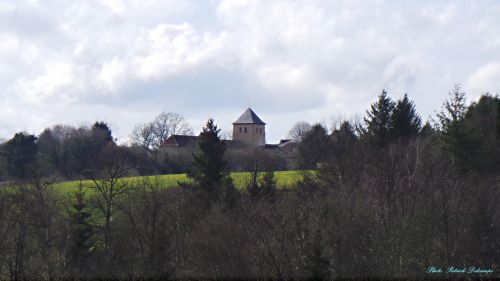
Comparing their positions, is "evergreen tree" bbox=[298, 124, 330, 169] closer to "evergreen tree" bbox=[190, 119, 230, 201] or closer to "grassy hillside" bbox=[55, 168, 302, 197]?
"grassy hillside" bbox=[55, 168, 302, 197]

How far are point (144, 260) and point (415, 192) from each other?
46.7 ft

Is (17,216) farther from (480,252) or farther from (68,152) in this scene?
(68,152)

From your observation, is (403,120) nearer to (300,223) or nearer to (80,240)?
(300,223)

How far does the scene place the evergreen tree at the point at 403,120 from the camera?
49.5m

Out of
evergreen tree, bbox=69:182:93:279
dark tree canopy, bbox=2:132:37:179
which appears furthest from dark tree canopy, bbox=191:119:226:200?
dark tree canopy, bbox=2:132:37:179

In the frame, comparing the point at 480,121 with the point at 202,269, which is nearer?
the point at 202,269

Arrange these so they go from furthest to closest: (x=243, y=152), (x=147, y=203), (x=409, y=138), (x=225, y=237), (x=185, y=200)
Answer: (x=243, y=152)
(x=409, y=138)
(x=185, y=200)
(x=147, y=203)
(x=225, y=237)

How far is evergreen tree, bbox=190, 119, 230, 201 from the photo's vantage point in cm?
4612

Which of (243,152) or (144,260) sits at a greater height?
(243,152)

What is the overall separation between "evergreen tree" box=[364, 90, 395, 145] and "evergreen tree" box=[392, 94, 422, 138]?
41cm

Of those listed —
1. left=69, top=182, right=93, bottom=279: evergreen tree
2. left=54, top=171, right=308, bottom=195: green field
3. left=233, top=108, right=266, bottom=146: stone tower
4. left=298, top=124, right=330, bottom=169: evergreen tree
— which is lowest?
left=69, top=182, right=93, bottom=279: evergreen tree

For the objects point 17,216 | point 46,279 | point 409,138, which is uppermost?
point 409,138

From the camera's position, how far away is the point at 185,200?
4388cm

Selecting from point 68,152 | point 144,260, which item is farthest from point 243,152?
point 144,260
